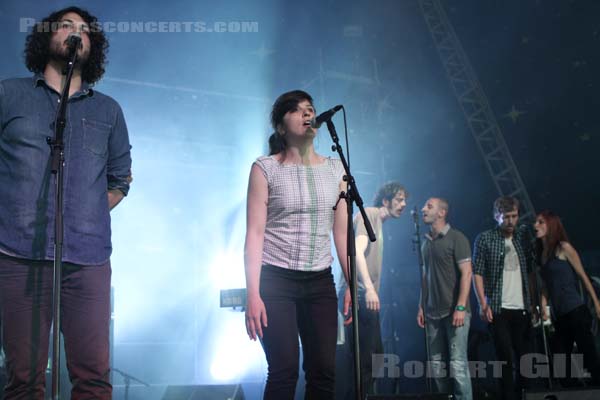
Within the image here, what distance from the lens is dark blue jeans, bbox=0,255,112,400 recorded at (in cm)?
180

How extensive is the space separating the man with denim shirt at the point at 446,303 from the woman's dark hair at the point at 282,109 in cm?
255

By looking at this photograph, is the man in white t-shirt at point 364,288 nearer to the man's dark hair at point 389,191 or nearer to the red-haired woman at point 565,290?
the man's dark hair at point 389,191

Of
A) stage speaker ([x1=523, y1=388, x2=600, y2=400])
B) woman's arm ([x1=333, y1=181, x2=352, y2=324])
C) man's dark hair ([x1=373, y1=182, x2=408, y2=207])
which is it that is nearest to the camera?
woman's arm ([x1=333, y1=181, x2=352, y2=324])

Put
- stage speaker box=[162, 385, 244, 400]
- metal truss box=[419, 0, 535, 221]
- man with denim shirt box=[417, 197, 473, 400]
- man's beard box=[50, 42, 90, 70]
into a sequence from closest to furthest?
man's beard box=[50, 42, 90, 70] < stage speaker box=[162, 385, 244, 400] < man with denim shirt box=[417, 197, 473, 400] < metal truss box=[419, 0, 535, 221]

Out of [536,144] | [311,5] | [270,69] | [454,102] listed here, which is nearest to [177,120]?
[270,69]

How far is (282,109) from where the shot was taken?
262 centimetres

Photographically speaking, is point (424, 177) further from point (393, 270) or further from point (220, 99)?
point (220, 99)

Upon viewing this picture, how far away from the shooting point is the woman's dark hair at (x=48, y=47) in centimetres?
220

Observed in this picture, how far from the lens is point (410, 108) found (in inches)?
341

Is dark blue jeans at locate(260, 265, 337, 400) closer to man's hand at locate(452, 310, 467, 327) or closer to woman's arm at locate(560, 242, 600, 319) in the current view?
man's hand at locate(452, 310, 467, 327)

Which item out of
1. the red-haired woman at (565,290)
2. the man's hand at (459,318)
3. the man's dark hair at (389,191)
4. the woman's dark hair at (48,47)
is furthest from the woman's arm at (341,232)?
the red-haired woman at (565,290)

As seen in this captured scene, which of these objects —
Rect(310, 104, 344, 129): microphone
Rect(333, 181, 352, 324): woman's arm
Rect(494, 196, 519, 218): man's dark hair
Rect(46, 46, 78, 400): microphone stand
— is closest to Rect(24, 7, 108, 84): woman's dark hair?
Rect(46, 46, 78, 400): microphone stand

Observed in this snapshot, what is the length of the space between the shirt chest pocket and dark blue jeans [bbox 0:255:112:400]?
0.46 metres

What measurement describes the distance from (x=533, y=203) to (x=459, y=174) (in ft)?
3.92
